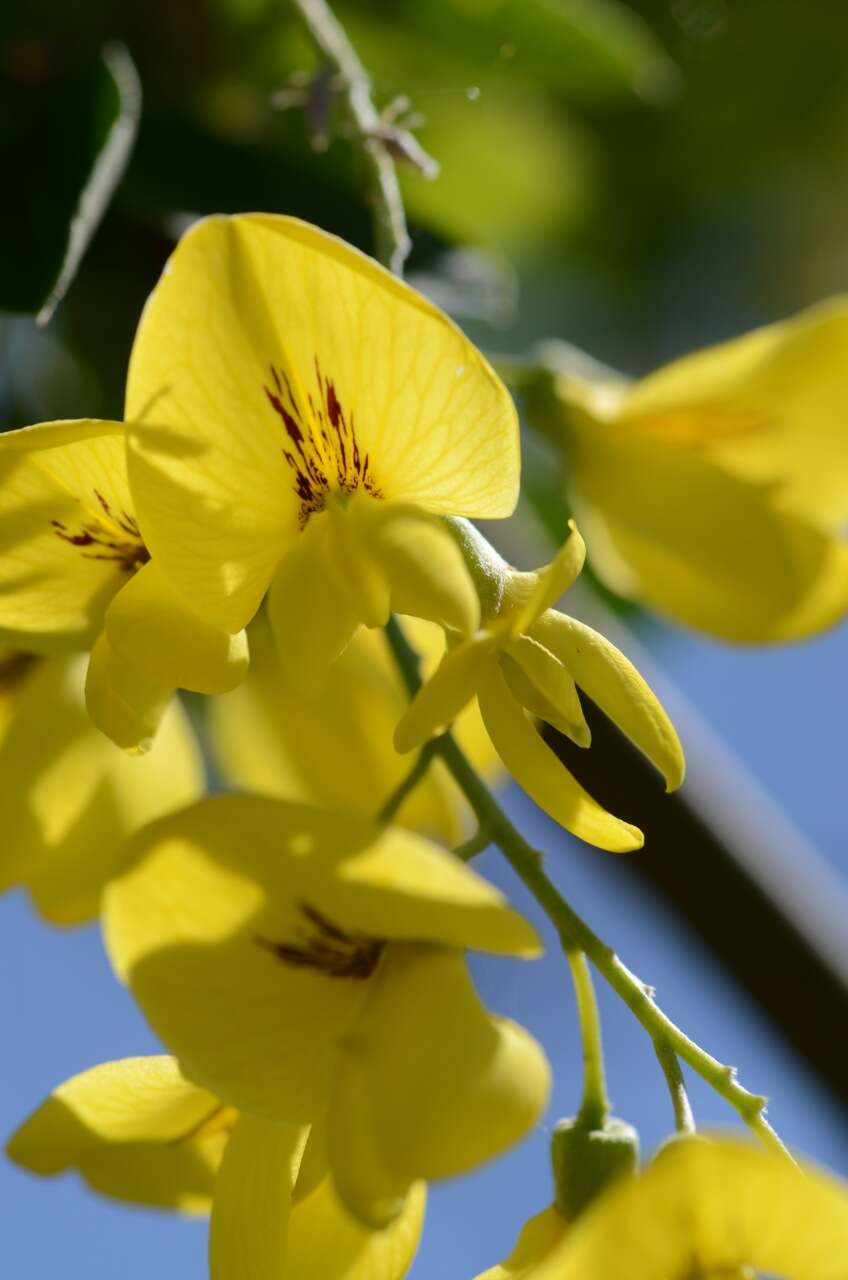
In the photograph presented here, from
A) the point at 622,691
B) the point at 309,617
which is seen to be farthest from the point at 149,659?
the point at 622,691

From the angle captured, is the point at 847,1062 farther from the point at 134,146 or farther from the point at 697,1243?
the point at 134,146

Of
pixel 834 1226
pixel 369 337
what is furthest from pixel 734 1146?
pixel 369 337

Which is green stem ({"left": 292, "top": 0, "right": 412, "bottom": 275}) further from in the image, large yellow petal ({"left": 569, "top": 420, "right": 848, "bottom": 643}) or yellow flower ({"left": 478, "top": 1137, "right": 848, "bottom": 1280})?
yellow flower ({"left": 478, "top": 1137, "right": 848, "bottom": 1280})

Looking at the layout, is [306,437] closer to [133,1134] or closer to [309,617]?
[309,617]

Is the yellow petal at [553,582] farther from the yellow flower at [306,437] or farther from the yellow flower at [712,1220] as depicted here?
the yellow flower at [712,1220]

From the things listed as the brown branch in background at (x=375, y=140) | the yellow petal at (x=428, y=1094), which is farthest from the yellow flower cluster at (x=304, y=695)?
the brown branch in background at (x=375, y=140)

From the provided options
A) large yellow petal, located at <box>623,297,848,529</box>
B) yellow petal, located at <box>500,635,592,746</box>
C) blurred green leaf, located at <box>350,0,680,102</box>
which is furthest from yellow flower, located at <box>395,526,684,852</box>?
blurred green leaf, located at <box>350,0,680,102</box>
